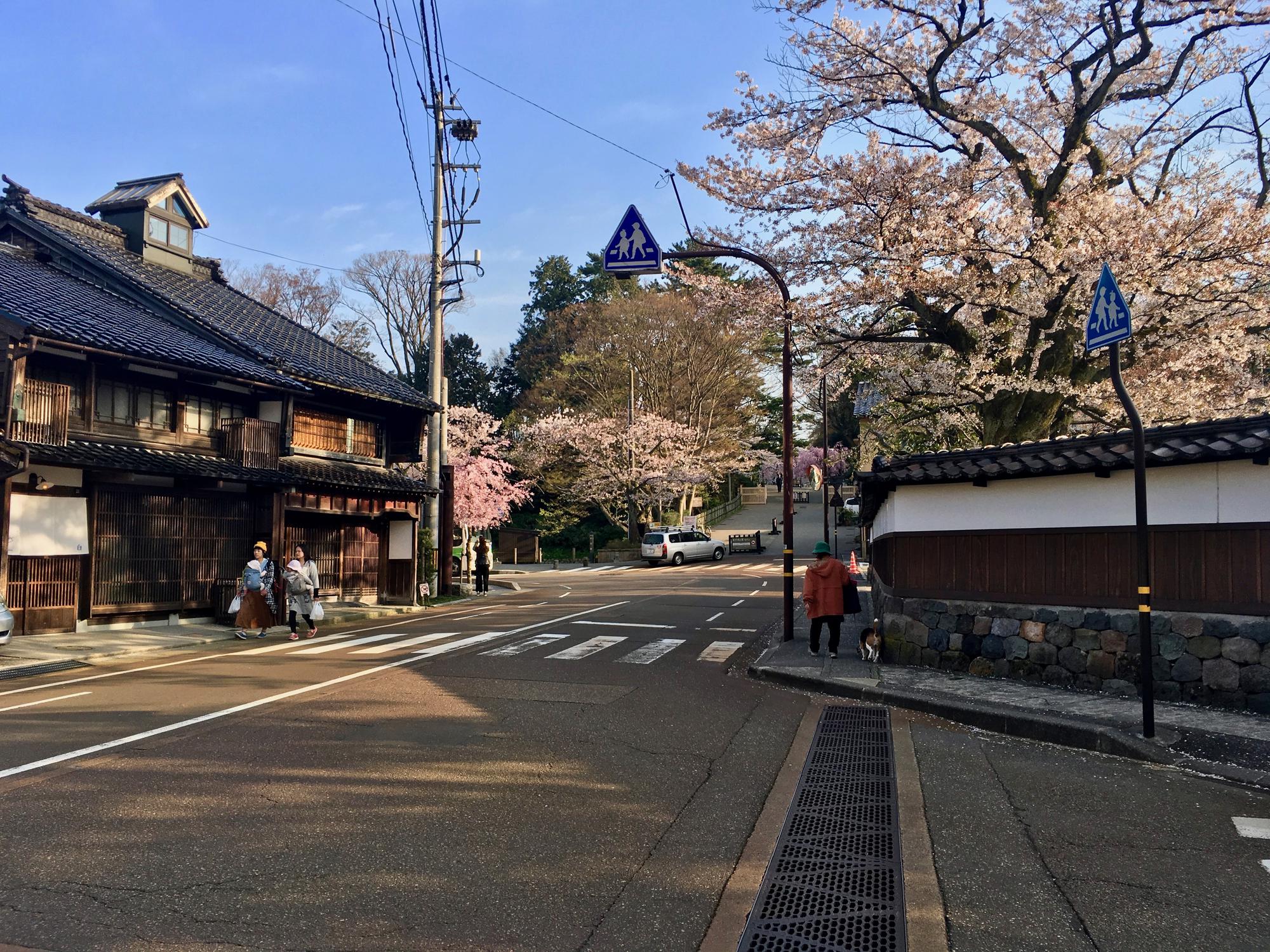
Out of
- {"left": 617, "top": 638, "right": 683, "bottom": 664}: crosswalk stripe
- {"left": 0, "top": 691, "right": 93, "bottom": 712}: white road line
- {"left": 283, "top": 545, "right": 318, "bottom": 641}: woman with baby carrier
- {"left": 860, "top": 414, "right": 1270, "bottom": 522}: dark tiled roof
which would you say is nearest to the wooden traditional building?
{"left": 283, "top": 545, "right": 318, "bottom": 641}: woman with baby carrier

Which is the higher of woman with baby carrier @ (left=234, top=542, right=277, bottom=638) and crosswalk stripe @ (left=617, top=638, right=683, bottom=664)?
woman with baby carrier @ (left=234, top=542, right=277, bottom=638)

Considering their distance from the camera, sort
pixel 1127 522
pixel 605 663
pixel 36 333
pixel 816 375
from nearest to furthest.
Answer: pixel 1127 522 < pixel 605 663 < pixel 36 333 < pixel 816 375

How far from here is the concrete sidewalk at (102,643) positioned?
11969 millimetres

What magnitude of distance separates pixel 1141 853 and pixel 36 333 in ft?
52.9

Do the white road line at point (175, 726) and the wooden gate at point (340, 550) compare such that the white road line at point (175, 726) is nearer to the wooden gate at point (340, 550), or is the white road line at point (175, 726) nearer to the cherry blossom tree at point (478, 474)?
the wooden gate at point (340, 550)

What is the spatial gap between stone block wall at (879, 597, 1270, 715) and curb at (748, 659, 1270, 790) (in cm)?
163

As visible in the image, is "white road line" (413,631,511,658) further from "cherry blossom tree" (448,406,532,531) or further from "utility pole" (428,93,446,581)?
"cherry blossom tree" (448,406,532,531)

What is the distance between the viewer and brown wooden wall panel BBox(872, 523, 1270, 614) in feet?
27.7

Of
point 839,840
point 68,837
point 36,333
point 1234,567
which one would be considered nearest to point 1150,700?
point 1234,567

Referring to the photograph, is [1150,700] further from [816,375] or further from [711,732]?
[816,375]

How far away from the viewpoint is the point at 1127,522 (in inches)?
367

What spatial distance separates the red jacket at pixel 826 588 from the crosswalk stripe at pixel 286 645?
8002 millimetres

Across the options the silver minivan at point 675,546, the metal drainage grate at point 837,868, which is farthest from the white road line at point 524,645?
the silver minivan at point 675,546

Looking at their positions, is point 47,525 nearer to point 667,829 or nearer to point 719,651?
point 719,651
